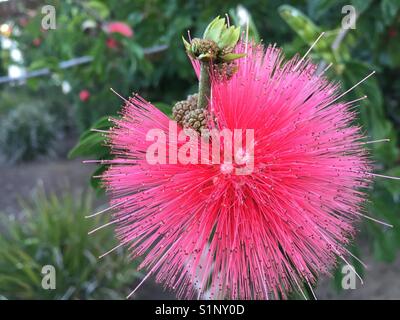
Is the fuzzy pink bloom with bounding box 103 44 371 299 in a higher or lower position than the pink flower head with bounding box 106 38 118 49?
lower

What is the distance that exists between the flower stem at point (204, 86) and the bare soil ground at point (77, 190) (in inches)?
96.2

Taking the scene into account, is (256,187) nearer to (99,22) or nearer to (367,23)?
(367,23)

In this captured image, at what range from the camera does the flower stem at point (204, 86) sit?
2.73 ft

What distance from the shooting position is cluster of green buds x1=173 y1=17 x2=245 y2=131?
81 cm

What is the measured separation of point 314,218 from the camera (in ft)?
2.86

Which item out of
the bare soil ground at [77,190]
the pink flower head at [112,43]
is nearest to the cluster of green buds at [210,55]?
the pink flower head at [112,43]

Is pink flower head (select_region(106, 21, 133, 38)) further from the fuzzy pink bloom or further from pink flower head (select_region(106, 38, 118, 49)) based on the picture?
the fuzzy pink bloom

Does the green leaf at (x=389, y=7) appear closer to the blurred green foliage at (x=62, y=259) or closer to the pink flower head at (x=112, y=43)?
the pink flower head at (x=112, y=43)

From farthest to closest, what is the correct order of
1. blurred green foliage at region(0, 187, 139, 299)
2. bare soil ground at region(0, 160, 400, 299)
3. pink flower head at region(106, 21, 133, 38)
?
bare soil ground at region(0, 160, 400, 299), blurred green foliage at region(0, 187, 139, 299), pink flower head at region(106, 21, 133, 38)

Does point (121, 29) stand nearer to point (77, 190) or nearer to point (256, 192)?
point (256, 192)

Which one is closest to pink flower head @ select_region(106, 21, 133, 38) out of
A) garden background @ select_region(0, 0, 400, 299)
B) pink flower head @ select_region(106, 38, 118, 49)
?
garden background @ select_region(0, 0, 400, 299)

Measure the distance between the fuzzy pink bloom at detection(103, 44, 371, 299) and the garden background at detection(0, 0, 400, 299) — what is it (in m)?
0.23
